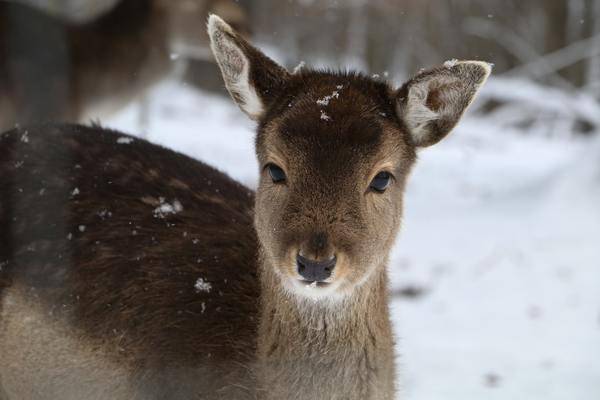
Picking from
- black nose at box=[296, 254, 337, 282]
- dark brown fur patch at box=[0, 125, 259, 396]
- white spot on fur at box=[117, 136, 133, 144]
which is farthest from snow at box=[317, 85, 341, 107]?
white spot on fur at box=[117, 136, 133, 144]

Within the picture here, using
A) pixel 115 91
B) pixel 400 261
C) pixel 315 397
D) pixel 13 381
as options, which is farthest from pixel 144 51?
pixel 315 397

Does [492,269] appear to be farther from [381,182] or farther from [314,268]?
[314,268]

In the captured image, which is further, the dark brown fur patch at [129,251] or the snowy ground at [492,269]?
the snowy ground at [492,269]

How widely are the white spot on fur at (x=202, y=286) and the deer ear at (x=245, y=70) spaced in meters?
0.74

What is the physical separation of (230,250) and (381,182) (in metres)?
0.82

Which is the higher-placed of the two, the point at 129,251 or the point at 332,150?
the point at 332,150

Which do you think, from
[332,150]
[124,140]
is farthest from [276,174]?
[124,140]

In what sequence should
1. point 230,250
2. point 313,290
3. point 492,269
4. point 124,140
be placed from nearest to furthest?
point 313,290 < point 230,250 < point 124,140 < point 492,269

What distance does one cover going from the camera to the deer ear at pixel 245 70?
11.5 feet

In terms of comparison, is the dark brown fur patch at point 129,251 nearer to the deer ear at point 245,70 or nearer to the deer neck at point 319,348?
the deer neck at point 319,348

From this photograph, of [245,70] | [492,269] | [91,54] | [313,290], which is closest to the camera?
[313,290]

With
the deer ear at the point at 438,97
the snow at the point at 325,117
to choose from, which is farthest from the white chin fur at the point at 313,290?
the deer ear at the point at 438,97

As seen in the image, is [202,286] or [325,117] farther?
[202,286]

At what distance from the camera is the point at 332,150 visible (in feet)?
10.6
